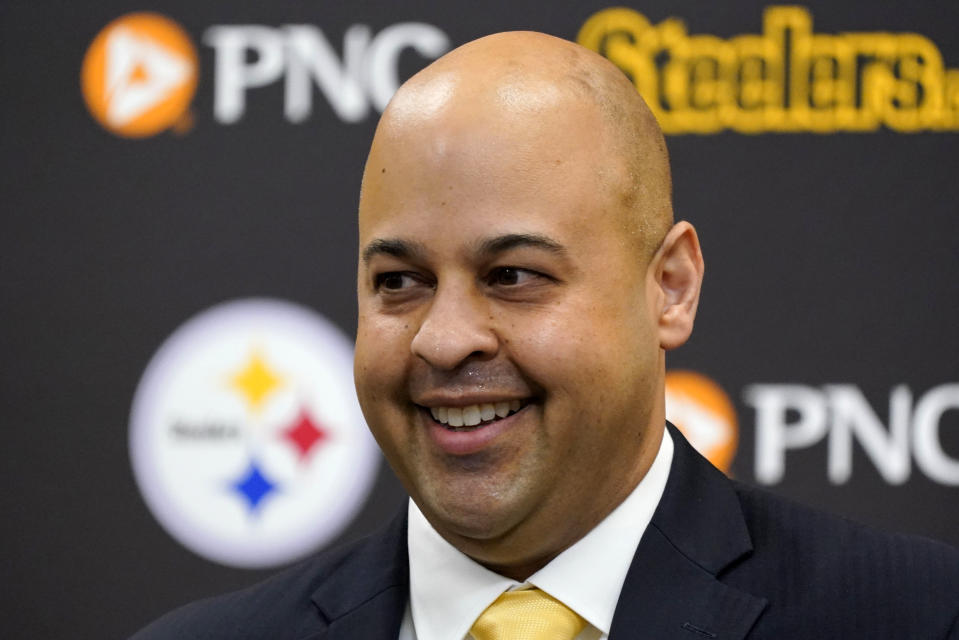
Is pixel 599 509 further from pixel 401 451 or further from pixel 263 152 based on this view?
pixel 263 152

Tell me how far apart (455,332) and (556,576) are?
0.30 m

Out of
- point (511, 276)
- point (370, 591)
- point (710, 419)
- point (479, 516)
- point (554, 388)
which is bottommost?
point (710, 419)

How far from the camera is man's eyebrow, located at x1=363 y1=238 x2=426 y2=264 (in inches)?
51.4

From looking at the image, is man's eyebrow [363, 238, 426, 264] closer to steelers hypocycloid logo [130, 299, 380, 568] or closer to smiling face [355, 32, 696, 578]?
smiling face [355, 32, 696, 578]

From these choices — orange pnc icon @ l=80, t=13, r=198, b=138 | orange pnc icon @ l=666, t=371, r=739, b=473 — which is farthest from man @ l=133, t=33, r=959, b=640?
orange pnc icon @ l=80, t=13, r=198, b=138

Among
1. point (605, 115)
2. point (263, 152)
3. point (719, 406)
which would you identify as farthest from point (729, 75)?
point (605, 115)

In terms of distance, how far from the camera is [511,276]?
4.29 feet

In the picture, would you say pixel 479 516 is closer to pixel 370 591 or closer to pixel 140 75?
pixel 370 591

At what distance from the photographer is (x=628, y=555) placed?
1.40m

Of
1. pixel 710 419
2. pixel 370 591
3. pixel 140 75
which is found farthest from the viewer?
pixel 140 75

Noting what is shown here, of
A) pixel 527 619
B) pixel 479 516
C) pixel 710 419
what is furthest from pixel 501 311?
pixel 710 419

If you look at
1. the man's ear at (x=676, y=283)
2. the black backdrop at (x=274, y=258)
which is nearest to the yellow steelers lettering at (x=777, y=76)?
the black backdrop at (x=274, y=258)

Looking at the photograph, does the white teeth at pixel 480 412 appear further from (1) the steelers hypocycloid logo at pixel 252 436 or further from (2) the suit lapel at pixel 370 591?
(1) the steelers hypocycloid logo at pixel 252 436

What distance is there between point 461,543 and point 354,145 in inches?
53.8
